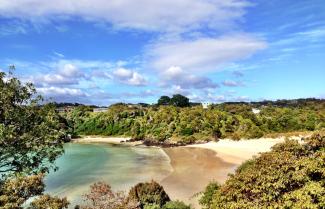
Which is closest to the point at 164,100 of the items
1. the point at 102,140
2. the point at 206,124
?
the point at 102,140

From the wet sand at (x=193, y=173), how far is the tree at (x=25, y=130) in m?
17.3

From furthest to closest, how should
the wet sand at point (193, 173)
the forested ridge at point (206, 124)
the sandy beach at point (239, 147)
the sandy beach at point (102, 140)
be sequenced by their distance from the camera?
1. the sandy beach at point (102, 140)
2. the forested ridge at point (206, 124)
3. the sandy beach at point (239, 147)
4. the wet sand at point (193, 173)

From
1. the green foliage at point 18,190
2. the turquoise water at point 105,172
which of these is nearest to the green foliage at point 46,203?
the green foliage at point 18,190

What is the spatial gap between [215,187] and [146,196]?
5015 millimetres

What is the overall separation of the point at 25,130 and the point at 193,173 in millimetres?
35015

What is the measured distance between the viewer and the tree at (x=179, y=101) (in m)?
165

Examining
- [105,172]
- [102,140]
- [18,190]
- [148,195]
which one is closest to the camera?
[18,190]

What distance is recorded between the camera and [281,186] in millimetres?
16391

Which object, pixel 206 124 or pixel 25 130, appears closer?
pixel 25 130

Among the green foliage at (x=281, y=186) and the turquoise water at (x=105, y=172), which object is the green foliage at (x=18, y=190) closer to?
the green foliage at (x=281, y=186)

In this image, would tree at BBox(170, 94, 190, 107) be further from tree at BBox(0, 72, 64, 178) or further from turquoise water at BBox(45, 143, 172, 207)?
tree at BBox(0, 72, 64, 178)

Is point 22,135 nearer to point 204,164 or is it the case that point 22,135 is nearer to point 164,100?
point 204,164

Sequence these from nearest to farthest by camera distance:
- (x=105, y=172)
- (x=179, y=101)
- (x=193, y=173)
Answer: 1. (x=193, y=173)
2. (x=105, y=172)
3. (x=179, y=101)

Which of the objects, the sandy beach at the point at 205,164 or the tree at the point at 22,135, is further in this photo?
the sandy beach at the point at 205,164
